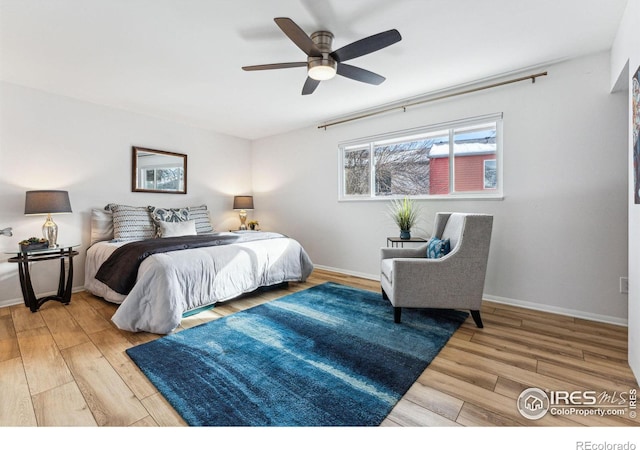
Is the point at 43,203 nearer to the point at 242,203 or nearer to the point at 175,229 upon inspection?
the point at 175,229

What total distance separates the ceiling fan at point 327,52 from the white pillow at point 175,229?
7.52 feet

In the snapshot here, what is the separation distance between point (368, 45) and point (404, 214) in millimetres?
1915

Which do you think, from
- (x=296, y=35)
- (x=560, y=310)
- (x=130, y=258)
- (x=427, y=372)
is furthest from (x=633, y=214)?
(x=130, y=258)

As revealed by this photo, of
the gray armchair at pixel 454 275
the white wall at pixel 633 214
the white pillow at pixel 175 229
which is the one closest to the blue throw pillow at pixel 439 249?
the gray armchair at pixel 454 275

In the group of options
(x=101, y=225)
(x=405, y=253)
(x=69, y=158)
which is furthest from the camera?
(x=101, y=225)

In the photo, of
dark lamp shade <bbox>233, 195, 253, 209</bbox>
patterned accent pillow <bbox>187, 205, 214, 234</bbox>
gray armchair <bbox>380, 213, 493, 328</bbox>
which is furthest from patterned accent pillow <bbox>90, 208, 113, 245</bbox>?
gray armchair <bbox>380, 213, 493, 328</bbox>

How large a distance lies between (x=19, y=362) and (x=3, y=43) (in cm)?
243

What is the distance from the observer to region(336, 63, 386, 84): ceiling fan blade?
2.21 meters

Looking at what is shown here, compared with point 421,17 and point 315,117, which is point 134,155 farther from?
point 421,17

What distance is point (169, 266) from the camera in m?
2.34

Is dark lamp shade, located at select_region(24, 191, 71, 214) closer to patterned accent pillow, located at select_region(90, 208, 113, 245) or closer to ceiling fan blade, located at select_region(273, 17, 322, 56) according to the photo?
patterned accent pillow, located at select_region(90, 208, 113, 245)

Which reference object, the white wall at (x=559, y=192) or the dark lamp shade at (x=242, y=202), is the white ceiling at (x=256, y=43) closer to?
the white wall at (x=559, y=192)

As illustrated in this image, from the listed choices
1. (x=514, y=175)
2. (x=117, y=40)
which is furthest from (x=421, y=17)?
(x=117, y=40)

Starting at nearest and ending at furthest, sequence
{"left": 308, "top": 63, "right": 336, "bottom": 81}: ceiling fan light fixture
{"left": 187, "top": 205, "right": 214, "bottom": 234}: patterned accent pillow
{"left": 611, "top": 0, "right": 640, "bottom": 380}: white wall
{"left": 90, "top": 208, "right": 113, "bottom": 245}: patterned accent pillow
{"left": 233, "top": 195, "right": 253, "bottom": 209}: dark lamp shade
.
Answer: {"left": 611, "top": 0, "right": 640, "bottom": 380}: white wall
{"left": 308, "top": 63, "right": 336, "bottom": 81}: ceiling fan light fixture
{"left": 90, "top": 208, "right": 113, "bottom": 245}: patterned accent pillow
{"left": 187, "top": 205, "right": 214, "bottom": 234}: patterned accent pillow
{"left": 233, "top": 195, "right": 253, "bottom": 209}: dark lamp shade
